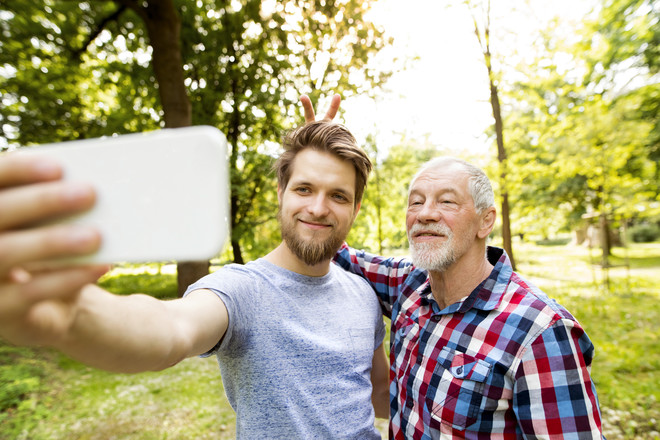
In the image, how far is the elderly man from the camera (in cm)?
150

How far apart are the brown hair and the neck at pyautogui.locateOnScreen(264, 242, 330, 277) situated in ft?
1.39

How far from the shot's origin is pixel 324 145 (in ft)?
6.26

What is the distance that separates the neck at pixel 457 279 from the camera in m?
2.02

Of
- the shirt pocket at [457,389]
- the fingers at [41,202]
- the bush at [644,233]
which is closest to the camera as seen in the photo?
the fingers at [41,202]

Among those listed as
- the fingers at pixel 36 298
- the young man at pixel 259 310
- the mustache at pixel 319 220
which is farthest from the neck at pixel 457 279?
the fingers at pixel 36 298

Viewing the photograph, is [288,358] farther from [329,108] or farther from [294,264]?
[329,108]

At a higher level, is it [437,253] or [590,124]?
[590,124]

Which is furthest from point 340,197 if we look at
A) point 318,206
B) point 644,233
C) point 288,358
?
point 644,233

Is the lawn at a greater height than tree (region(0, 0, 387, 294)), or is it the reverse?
tree (region(0, 0, 387, 294))

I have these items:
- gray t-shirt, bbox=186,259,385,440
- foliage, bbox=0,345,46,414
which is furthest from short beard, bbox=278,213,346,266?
foliage, bbox=0,345,46,414

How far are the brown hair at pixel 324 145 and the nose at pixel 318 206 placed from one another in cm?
27

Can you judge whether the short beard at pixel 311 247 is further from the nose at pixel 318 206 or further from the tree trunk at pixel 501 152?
the tree trunk at pixel 501 152

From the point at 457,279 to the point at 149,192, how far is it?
6.08 ft

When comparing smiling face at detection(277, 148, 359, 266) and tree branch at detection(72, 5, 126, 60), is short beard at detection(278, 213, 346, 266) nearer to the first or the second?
smiling face at detection(277, 148, 359, 266)
